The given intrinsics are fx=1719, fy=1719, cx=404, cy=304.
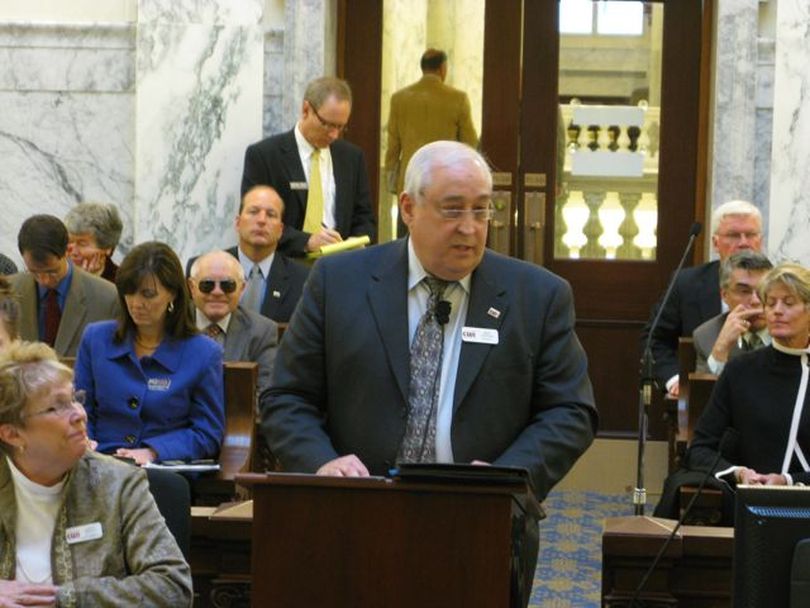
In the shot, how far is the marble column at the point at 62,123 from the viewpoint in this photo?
999 cm

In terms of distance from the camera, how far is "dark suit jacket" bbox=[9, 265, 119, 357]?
794cm

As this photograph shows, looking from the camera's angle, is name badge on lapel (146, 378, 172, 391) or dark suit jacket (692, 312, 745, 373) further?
dark suit jacket (692, 312, 745, 373)

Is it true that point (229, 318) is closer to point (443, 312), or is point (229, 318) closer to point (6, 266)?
point (6, 266)

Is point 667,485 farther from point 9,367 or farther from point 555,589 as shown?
point 9,367

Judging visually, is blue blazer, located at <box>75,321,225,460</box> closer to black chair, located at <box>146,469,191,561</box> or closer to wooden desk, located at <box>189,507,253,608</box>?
wooden desk, located at <box>189,507,253,608</box>

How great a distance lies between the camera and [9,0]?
10055 millimetres

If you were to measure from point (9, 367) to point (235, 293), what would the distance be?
3.39 meters

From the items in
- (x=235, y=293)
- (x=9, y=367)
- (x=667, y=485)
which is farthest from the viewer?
(x=235, y=293)

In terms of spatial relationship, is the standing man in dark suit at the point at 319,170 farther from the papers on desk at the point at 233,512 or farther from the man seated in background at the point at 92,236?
the papers on desk at the point at 233,512

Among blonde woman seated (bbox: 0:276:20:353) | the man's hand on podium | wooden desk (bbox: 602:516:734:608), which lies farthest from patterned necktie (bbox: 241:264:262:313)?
the man's hand on podium

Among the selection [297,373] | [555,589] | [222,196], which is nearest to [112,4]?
[222,196]

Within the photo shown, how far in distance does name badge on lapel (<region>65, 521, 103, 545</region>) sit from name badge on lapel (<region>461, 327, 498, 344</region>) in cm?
110

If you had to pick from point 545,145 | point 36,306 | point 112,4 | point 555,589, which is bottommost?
point 555,589

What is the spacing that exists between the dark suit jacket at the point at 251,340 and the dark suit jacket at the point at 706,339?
6.64 feet
